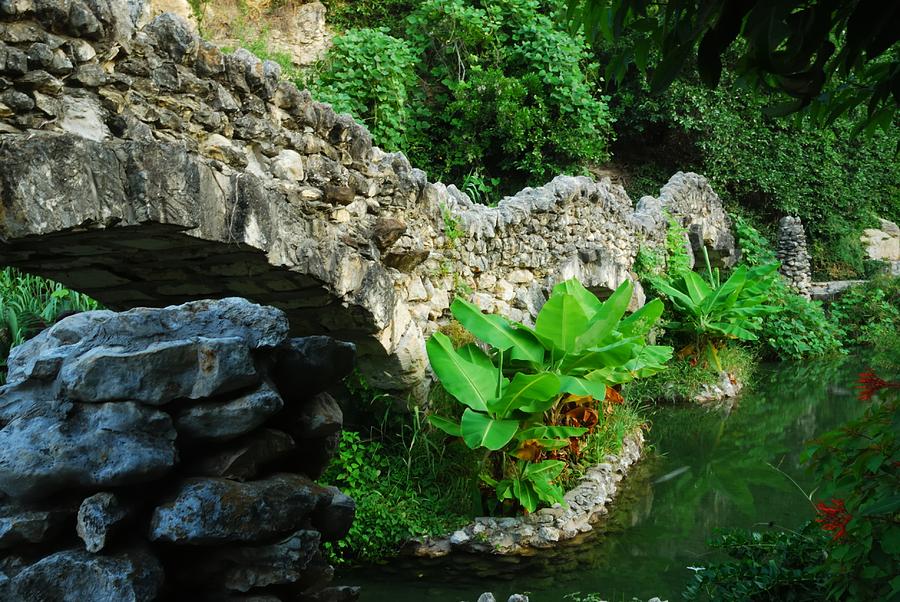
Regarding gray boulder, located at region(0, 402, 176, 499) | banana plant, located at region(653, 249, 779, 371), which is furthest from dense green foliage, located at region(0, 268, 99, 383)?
banana plant, located at region(653, 249, 779, 371)

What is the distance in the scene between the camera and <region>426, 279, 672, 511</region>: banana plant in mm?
5734

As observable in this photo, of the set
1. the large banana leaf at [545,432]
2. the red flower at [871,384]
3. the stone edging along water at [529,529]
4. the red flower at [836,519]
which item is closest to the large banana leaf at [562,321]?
the large banana leaf at [545,432]

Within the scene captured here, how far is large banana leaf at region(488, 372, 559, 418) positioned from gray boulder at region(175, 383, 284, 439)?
3.29m

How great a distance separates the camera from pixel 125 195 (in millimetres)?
3559

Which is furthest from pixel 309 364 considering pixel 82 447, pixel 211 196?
pixel 211 196

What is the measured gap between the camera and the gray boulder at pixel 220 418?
2521mm

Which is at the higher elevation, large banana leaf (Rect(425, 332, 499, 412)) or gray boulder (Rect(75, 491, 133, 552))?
gray boulder (Rect(75, 491, 133, 552))

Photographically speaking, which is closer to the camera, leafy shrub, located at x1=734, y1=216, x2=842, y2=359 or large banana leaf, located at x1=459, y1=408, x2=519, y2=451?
large banana leaf, located at x1=459, y1=408, x2=519, y2=451

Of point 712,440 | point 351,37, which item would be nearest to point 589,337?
point 712,440

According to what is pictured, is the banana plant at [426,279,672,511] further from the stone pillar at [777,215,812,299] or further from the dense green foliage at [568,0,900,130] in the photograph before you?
the stone pillar at [777,215,812,299]

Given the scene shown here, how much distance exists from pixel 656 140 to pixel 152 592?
1548 centimetres

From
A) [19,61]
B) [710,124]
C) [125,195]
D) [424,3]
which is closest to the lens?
[19,61]

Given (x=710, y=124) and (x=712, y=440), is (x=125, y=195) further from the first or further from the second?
(x=710, y=124)

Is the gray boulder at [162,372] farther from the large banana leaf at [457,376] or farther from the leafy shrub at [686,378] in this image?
the leafy shrub at [686,378]
